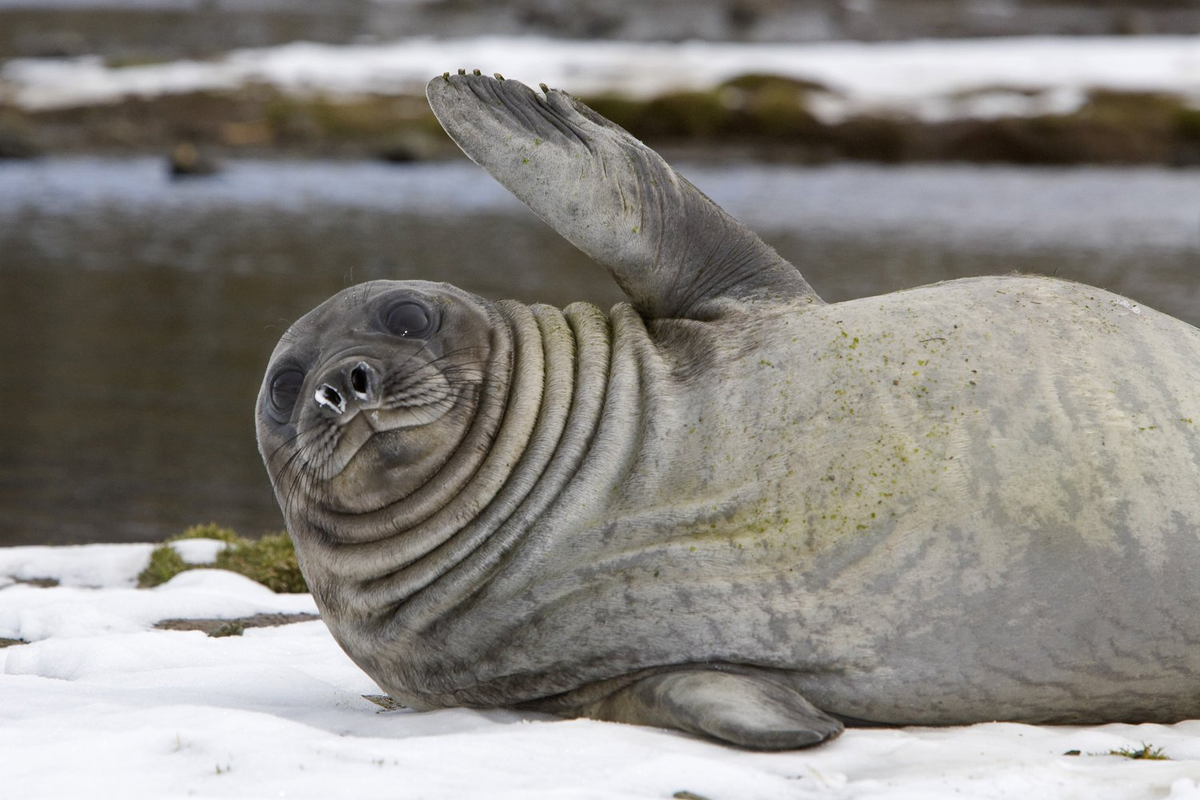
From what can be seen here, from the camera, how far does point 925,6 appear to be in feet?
270

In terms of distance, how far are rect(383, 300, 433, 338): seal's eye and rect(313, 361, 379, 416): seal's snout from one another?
381 millimetres

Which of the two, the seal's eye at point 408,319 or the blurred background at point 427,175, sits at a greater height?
the blurred background at point 427,175

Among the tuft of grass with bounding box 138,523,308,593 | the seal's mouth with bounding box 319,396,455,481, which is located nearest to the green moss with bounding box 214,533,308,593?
the tuft of grass with bounding box 138,523,308,593

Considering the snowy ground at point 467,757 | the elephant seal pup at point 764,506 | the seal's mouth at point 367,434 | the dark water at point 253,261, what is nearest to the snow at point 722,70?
the dark water at point 253,261

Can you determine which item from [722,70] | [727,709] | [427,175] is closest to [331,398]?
[727,709]

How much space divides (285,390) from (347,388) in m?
0.54

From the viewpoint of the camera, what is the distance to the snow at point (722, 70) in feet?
154

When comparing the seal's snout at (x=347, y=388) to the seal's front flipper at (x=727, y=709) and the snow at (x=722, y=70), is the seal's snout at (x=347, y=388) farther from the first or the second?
the snow at (x=722, y=70)

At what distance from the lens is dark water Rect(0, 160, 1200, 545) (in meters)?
12.8

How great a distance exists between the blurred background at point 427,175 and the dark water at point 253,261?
74 millimetres

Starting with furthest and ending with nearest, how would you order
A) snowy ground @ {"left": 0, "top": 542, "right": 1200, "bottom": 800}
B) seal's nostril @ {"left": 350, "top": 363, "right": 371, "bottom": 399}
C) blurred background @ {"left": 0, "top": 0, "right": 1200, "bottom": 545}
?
blurred background @ {"left": 0, "top": 0, "right": 1200, "bottom": 545} → seal's nostril @ {"left": 350, "top": 363, "right": 371, "bottom": 399} → snowy ground @ {"left": 0, "top": 542, "right": 1200, "bottom": 800}

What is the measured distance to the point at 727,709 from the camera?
4109 mm

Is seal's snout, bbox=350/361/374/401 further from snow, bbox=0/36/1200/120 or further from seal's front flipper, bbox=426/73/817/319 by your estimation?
snow, bbox=0/36/1200/120

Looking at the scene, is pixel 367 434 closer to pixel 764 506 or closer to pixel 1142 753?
pixel 764 506
